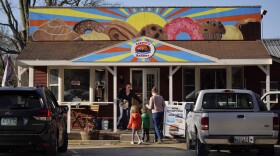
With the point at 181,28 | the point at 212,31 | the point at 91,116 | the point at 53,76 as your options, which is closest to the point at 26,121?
the point at 91,116

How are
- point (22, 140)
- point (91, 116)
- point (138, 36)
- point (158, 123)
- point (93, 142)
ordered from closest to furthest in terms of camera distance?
1. point (22, 140)
2. point (93, 142)
3. point (158, 123)
4. point (91, 116)
5. point (138, 36)

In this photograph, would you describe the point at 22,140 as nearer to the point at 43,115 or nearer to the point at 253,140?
the point at 43,115

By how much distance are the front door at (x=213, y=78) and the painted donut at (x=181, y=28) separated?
1.47 m

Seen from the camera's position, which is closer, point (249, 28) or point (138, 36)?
point (138, 36)

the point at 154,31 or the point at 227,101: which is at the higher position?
the point at 154,31

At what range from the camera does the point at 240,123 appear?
34.6 feet

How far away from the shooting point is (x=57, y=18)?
20.4m

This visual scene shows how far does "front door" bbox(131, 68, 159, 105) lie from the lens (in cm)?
1969

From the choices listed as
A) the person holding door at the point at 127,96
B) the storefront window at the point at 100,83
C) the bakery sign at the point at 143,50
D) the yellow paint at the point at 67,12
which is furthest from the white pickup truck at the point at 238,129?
the yellow paint at the point at 67,12

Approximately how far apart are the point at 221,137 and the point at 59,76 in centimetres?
1052

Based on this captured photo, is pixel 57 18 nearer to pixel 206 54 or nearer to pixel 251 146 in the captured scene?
pixel 206 54

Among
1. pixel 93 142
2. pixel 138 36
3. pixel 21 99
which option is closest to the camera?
pixel 21 99

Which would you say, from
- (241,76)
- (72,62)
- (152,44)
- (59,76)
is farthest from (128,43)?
(241,76)

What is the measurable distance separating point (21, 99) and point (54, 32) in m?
10.1
